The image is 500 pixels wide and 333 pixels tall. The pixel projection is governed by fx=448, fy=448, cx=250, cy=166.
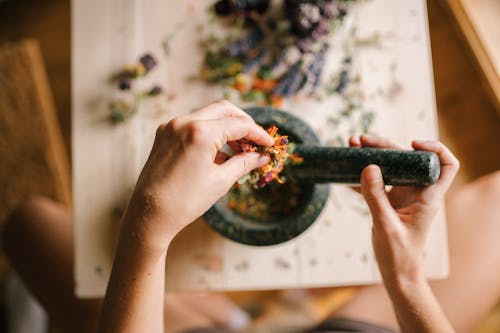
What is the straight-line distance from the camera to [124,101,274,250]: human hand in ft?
2.27

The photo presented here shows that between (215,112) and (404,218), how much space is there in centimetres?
42

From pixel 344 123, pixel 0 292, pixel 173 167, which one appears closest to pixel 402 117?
pixel 344 123

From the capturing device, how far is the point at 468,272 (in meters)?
1.19

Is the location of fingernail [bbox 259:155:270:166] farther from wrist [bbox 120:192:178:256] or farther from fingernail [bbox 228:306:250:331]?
fingernail [bbox 228:306:250:331]

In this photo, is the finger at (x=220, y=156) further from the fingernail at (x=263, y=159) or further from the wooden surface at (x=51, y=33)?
the wooden surface at (x=51, y=33)

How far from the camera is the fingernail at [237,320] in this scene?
1.44 metres

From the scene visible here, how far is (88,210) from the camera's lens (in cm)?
108

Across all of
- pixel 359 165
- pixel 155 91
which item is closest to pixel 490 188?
pixel 359 165

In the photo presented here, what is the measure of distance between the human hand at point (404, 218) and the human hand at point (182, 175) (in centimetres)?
26

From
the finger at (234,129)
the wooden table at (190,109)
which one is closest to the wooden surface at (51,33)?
the wooden table at (190,109)

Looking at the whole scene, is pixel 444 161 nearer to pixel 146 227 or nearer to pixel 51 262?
pixel 146 227

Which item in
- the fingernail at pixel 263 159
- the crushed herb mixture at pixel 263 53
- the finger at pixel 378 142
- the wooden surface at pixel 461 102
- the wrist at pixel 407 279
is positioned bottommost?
the wrist at pixel 407 279

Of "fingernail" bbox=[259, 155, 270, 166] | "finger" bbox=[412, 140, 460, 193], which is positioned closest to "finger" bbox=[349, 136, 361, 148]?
"finger" bbox=[412, 140, 460, 193]

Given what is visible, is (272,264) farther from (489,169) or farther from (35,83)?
(35,83)
